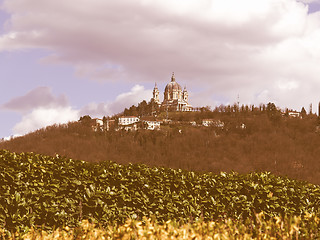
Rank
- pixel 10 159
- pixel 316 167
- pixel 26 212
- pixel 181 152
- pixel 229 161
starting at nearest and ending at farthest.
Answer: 1. pixel 26 212
2. pixel 10 159
3. pixel 316 167
4. pixel 229 161
5. pixel 181 152

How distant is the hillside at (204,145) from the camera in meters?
100

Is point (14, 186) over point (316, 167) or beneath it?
over

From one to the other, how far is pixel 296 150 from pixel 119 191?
10433 centimetres

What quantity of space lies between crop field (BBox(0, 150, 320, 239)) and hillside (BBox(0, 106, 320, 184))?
270ft

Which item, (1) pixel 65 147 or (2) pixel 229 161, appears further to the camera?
(1) pixel 65 147

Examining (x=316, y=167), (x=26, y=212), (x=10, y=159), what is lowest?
(x=316, y=167)

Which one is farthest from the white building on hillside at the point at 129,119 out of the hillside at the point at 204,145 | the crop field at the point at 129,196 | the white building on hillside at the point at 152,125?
the crop field at the point at 129,196

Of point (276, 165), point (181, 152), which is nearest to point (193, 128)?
point (181, 152)

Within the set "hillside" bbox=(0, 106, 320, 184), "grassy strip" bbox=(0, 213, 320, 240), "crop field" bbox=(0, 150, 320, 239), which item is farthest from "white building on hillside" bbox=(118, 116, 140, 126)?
"grassy strip" bbox=(0, 213, 320, 240)

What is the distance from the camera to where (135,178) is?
10.8m

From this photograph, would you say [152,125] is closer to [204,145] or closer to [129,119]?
[129,119]

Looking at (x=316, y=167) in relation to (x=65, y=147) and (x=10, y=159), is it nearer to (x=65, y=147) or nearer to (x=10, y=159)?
(x=65, y=147)

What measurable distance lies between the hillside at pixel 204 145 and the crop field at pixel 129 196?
3235 inches

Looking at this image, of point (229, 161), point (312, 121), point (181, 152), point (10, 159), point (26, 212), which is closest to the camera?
point (26, 212)
